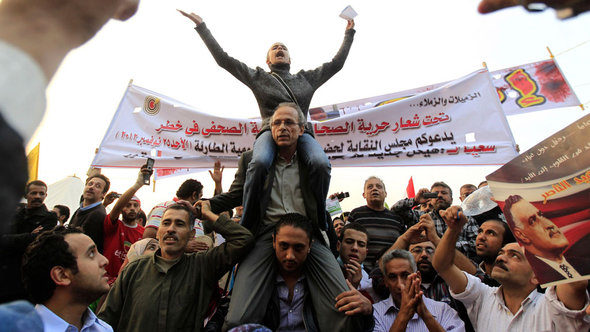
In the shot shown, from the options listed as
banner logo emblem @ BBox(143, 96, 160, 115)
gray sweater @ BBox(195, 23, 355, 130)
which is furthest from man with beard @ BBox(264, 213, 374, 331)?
banner logo emblem @ BBox(143, 96, 160, 115)

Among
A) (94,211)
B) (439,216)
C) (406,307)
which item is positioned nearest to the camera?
(406,307)

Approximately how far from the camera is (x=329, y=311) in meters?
2.58

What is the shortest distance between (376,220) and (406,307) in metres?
2.03

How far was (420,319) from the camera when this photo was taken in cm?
319

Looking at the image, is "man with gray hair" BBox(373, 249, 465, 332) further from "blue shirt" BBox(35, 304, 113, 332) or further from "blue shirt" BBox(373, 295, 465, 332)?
"blue shirt" BBox(35, 304, 113, 332)

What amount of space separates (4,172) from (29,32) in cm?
14

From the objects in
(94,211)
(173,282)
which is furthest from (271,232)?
(94,211)

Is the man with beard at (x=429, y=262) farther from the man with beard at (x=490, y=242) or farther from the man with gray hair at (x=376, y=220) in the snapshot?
the man with gray hair at (x=376, y=220)

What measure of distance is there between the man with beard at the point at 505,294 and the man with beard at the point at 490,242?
1.71 ft

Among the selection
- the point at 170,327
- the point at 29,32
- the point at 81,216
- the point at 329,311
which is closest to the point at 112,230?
the point at 81,216

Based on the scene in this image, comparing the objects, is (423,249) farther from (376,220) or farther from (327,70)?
(327,70)

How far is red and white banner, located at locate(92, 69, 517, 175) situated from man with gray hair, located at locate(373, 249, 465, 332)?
278cm

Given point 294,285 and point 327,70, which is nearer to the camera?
point 294,285

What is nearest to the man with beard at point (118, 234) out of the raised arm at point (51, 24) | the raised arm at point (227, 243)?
the raised arm at point (227, 243)
